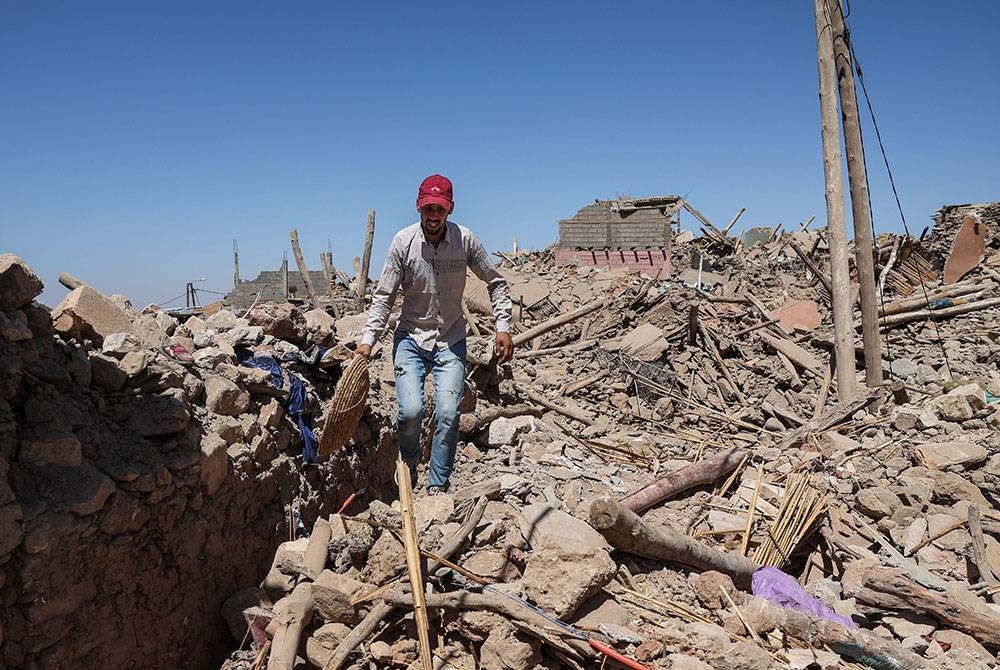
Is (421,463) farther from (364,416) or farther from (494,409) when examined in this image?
(494,409)

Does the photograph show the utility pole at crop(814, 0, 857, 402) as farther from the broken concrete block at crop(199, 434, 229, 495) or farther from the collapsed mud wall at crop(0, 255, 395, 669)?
the broken concrete block at crop(199, 434, 229, 495)

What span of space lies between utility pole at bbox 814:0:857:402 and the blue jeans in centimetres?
525

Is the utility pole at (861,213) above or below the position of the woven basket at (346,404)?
above

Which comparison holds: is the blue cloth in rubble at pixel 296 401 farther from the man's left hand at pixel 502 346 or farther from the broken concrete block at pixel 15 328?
the broken concrete block at pixel 15 328

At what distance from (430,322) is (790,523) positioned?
8.09 feet

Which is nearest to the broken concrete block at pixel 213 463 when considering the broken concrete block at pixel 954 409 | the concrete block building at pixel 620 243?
the broken concrete block at pixel 954 409

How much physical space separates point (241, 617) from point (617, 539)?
76.7 inches

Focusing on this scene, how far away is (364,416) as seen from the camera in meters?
5.41

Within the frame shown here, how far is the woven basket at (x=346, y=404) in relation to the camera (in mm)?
3869

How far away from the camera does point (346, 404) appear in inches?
153

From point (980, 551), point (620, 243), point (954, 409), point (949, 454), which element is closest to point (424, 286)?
point (980, 551)

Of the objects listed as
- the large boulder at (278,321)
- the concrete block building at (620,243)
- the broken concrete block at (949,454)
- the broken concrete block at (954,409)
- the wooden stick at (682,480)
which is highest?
the concrete block building at (620,243)

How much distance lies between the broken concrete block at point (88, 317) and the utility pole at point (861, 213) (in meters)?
7.40

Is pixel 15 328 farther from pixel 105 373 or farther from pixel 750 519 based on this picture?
pixel 750 519
